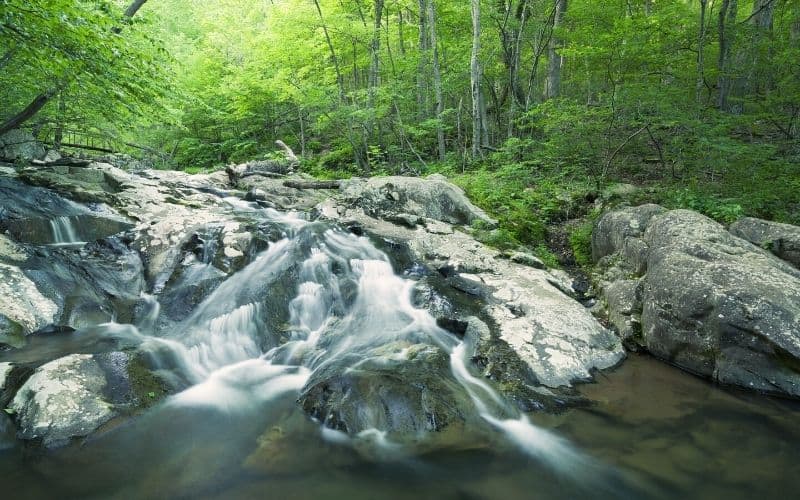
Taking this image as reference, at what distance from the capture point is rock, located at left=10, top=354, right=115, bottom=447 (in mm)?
3561

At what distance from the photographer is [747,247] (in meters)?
5.70

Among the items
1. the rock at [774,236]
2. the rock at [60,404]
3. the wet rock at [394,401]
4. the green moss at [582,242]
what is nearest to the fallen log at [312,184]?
the green moss at [582,242]

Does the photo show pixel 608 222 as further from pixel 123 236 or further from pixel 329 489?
pixel 123 236

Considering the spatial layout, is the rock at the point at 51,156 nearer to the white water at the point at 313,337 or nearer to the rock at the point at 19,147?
the rock at the point at 19,147

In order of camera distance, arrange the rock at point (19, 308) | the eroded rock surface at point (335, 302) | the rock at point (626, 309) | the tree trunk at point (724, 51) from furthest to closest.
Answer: the tree trunk at point (724, 51)
the rock at point (626, 309)
the rock at point (19, 308)
the eroded rock surface at point (335, 302)

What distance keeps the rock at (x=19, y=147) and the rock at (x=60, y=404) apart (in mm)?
11552

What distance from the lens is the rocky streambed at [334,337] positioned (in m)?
3.62

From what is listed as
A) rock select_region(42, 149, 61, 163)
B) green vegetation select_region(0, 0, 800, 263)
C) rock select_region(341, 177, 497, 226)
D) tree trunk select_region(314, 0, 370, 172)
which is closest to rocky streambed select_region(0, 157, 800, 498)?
rock select_region(341, 177, 497, 226)

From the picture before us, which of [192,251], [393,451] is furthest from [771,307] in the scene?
[192,251]

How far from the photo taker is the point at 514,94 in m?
12.8

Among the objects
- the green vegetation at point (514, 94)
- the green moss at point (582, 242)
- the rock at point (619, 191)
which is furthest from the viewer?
the rock at point (619, 191)

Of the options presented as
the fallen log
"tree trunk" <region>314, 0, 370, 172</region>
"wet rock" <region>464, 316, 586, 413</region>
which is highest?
"tree trunk" <region>314, 0, 370, 172</region>

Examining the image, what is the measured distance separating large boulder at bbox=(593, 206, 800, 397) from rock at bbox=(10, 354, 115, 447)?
21.0 feet

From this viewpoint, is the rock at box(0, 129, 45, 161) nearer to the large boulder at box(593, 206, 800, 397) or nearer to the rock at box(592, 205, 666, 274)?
the rock at box(592, 205, 666, 274)
